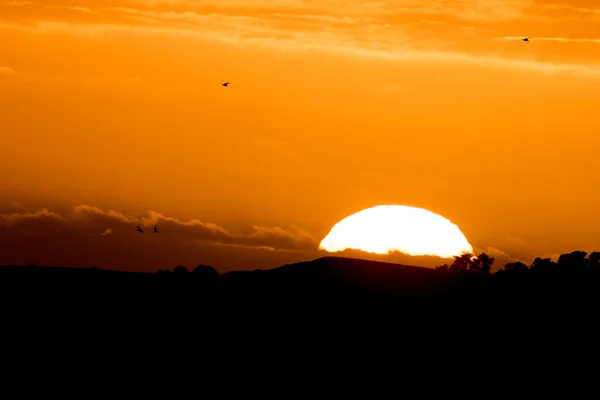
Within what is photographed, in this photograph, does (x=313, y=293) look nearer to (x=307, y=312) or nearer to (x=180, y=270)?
(x=307, y=312)

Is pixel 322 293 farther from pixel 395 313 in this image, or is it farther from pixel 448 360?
pixel 448 360

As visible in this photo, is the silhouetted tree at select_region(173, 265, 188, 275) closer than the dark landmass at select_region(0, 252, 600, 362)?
No

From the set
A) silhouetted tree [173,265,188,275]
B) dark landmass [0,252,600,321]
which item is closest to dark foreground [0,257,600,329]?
dark landmass [0,252,600,321]

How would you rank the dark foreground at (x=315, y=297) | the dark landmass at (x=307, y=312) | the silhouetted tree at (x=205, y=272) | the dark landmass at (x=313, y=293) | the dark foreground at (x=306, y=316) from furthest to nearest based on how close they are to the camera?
the silhouetted tree at (x=205, y=272), the dark landmass at (x=313, y=293), the dark foreground at (x=315, y=297), the dark landmass at (x=307, y=312), the dark foreground at (x=306, y=316)

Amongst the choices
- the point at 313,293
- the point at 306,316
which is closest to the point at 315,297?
the point at 313,293

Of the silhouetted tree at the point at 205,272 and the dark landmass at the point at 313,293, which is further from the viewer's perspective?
the silhouetted tree at the point at 205,272

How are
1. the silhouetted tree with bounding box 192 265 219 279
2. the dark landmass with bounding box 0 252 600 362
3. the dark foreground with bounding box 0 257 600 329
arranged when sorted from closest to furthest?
the dark landmass with bounding box 0 252 600 362
the dark foreground with bounding box 0 257 600 329
the silhouetted tree with bounding box 192 265 219 279

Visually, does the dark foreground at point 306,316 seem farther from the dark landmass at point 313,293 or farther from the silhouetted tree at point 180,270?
the silhouetted tree at point 180,270

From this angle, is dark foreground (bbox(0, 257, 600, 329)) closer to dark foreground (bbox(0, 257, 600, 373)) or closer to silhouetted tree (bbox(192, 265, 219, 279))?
dark foreground (bbox(0, 257, 600, 373))

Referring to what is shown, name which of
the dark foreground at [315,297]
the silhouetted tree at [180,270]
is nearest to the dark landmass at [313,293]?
the dark foreground at [315,297]

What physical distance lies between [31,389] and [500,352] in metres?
45.2

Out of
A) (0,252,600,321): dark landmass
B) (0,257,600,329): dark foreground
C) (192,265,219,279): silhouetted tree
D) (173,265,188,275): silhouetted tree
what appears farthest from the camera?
(173,265,188,275): silhouetted tree

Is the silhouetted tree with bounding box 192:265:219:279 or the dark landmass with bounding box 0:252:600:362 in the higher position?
the silhouetted tree with bounding box 192:265:219:279

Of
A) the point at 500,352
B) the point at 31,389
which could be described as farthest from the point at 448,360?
the point at 31,389
